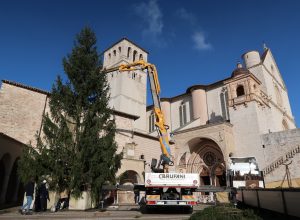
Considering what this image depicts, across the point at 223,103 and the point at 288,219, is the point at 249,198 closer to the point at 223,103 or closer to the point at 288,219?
the point at 288,219

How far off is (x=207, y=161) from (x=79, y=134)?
17.5 m

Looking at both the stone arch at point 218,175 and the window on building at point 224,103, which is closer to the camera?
the stone arch at point 218,175

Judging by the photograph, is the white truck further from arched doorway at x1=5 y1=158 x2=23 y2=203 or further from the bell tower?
the bell tower

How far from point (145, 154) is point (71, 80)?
12845 mm

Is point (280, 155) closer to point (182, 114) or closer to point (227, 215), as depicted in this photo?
point (182, 114)

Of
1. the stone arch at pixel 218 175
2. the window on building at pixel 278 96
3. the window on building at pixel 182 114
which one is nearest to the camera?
the stone arch at pixel 218 175

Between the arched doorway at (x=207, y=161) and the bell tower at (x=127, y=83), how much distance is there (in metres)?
10.2

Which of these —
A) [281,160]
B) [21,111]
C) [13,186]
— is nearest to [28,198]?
[13,186]

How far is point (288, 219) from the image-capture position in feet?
20.1

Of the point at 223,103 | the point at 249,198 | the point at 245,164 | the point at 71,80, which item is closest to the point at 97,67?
the point at 71,80

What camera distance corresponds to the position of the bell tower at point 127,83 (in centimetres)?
3481

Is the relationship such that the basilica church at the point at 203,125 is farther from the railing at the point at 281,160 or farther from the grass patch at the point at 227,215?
the grass patch at the point at 227,215

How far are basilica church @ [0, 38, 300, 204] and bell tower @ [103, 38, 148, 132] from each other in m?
0.16

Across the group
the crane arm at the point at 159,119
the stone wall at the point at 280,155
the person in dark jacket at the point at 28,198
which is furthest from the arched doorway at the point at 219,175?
the person in dark jacket at the point at 28,198
